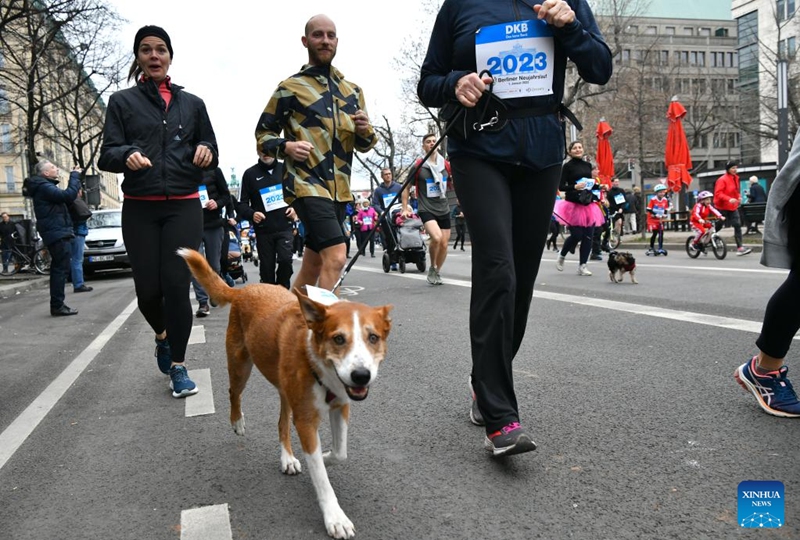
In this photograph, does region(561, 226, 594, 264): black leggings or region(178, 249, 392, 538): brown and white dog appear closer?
region(178, 249, 392, 538): brown and white dog

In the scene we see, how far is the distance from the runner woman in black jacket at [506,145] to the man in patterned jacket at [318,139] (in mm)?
1450

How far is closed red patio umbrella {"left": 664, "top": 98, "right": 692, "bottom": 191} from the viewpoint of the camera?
68.8 ft

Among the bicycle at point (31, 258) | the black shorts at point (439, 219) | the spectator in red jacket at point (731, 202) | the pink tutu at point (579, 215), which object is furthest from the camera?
Answer: the bicycle at point (31, 258)

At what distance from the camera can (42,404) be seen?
182 inches

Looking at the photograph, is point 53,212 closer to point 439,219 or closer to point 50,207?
point 50,207

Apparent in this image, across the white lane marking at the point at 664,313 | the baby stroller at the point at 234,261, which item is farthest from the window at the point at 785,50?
the baby stroller at the point at 234,261

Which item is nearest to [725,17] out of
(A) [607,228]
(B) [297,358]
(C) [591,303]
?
(A) [607,228]

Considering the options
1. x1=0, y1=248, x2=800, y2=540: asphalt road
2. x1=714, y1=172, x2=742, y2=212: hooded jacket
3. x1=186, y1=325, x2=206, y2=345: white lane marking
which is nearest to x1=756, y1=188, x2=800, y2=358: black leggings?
x1=0, y1=248, x2=800, y2=540: asphalt road

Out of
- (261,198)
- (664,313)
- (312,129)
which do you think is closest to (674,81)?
(261,198)

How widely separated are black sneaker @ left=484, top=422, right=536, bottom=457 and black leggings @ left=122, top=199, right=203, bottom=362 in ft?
8.12

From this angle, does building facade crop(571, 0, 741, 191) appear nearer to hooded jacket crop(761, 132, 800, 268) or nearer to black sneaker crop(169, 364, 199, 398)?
hooded jacket crop(761, 132, 800, 268)

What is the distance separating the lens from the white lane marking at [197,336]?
266 inches

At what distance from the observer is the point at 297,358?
2.64 m

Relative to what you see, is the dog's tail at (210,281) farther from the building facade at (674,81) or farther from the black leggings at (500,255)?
the building facade at (674,81)
